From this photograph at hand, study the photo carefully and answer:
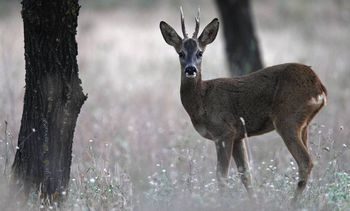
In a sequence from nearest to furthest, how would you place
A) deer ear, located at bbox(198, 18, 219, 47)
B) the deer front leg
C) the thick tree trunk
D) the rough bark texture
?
the thick tree trunk, the deer front leg, deer ear, located at bbox(198, 18, 219, 47), the rough bark texture

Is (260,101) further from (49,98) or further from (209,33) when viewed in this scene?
(49,98)

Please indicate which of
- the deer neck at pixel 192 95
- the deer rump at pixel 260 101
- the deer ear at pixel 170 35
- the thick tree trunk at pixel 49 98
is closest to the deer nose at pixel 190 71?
the deer neck at pixel 192 95

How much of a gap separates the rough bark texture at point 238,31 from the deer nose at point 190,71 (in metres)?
5.88

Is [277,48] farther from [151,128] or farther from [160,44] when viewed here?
[151,128]

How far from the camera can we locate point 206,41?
8648 mm

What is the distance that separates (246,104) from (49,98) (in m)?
2.13

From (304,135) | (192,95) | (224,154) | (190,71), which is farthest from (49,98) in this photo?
(304,135)

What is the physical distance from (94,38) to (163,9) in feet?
25.9

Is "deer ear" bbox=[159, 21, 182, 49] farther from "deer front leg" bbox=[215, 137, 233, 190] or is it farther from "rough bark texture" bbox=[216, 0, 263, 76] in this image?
"rough bark texture" bbox=[216, 0, 263, 76]

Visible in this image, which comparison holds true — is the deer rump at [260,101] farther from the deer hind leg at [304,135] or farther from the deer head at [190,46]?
the deer head at [190,46]

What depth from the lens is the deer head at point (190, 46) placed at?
8.17m

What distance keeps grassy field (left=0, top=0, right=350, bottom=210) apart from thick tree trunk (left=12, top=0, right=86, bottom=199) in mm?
204

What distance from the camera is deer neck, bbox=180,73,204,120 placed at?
8383 millimetres

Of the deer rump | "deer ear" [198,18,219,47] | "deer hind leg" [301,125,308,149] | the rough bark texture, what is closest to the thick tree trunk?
the deer rump
